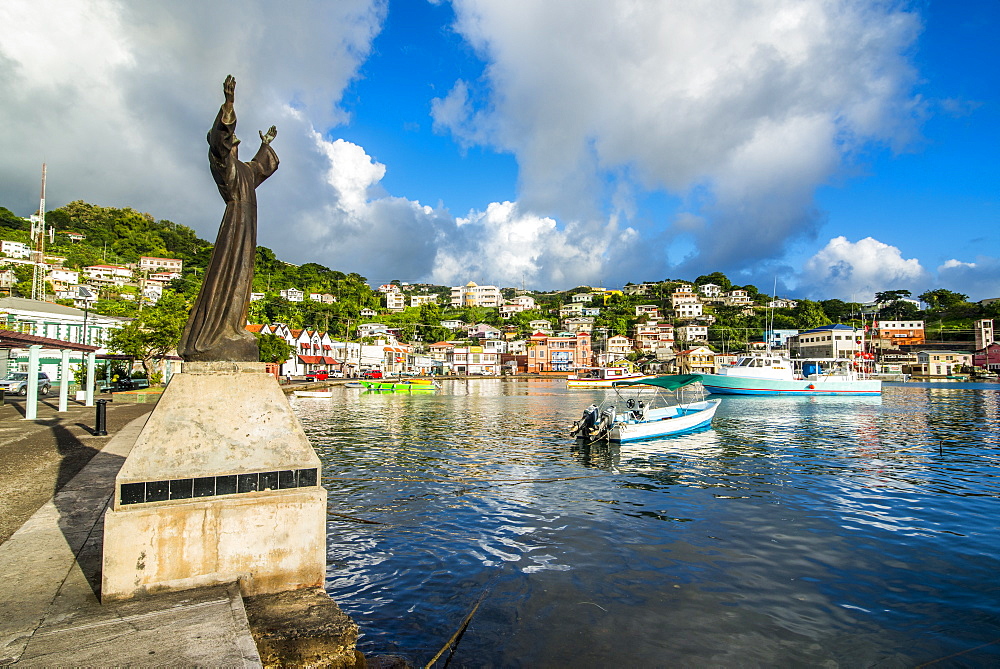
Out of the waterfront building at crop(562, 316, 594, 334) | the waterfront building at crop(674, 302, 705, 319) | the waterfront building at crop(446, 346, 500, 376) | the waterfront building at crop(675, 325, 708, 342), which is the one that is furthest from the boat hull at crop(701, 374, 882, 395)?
the waterfront building at crop(674, 302, 705, 319)

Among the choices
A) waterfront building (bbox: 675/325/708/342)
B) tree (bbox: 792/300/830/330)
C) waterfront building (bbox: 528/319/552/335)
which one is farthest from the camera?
waterfront building (bbox: 528/319/552/335)

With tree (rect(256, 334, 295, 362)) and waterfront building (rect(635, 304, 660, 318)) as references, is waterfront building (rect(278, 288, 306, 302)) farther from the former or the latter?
waterfront building (rect(635, 304, 660, 318))

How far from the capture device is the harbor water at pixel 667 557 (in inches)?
226

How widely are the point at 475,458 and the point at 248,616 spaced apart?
12.9m

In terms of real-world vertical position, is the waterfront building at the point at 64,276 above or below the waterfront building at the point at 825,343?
above

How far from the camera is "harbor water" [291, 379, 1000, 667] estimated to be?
5.73m

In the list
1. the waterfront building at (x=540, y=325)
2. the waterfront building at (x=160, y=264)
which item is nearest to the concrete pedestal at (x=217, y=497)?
the waterfront building at (x=540, y=325)

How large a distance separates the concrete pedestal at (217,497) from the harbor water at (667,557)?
5.81 feet

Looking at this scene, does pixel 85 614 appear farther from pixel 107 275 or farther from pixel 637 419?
pixel 107 275

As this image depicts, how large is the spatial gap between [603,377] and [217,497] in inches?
3109

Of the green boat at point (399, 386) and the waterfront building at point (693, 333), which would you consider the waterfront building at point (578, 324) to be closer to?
the waterfront building at point (693, 333)

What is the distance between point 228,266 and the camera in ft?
16.8

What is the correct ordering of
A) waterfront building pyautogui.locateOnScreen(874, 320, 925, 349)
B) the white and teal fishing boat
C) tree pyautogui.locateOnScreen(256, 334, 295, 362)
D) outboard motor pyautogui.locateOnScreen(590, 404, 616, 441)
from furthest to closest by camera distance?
waterfront building pyautogui.locateOnScreen(874, 320, 925, 349)
tree pyautogui.locateOnScreen(256, 334, 295, 362)
the white and teal fishing boat
outboard motor pyautogui.locateOnScreen(590, 404, 616, 441)

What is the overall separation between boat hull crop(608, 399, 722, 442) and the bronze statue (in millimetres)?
16658
